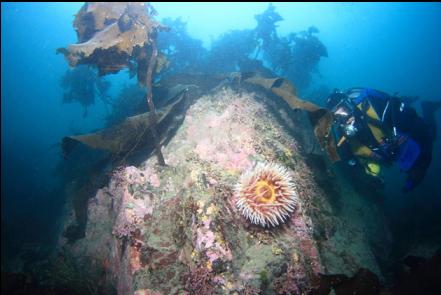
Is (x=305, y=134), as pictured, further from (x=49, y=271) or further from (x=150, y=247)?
(x=49, y=271)

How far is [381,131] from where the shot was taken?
5.32 m

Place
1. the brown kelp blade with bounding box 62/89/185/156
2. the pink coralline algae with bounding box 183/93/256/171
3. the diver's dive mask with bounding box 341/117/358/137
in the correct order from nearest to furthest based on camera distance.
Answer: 1. the pink coralline algae with bounding box 183/93/256/171
2. the brown kelp blade with bounding box 62/89/185/156
3. the diver's dive mask with bounding box 341/117/358/137

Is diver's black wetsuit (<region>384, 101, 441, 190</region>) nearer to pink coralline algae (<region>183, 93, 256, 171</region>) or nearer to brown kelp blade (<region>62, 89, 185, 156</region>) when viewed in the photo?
pink coralline algae (<region>183, 93, 256, 171</region>)

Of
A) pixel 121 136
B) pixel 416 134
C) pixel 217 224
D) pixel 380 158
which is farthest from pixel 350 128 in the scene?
pixel 121 136

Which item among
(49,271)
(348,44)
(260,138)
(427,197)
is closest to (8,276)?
(49,271)

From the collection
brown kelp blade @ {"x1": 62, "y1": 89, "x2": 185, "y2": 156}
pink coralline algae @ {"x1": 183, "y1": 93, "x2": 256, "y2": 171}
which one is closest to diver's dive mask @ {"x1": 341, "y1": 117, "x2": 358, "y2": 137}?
pink coralline algae @ {"x1": 183, "y1": 93, "x2": 256, "y2": 171}

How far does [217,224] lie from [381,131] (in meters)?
4.09

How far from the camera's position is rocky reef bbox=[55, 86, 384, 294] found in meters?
3.08

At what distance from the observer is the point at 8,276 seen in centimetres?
557

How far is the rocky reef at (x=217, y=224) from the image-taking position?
3076mm

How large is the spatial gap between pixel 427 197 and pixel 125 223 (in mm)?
16145

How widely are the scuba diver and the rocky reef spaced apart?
97 centimetres

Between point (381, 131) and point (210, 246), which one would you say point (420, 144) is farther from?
point (210, 246)

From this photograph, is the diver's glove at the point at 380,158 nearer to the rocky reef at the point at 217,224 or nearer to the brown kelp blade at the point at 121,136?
the rocky reef at the point at 217,224
